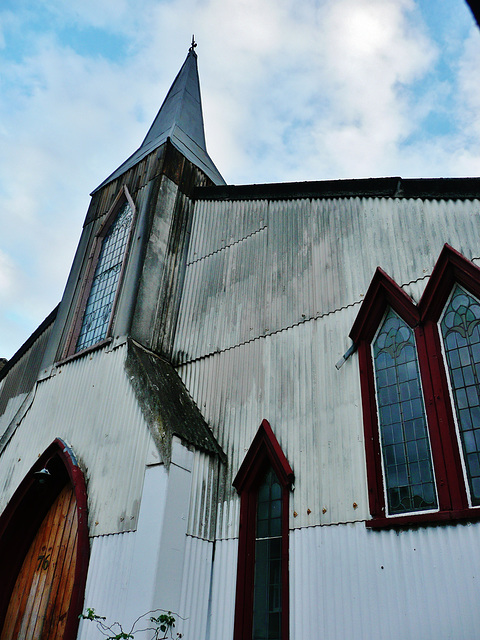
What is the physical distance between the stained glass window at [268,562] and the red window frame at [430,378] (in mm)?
1888

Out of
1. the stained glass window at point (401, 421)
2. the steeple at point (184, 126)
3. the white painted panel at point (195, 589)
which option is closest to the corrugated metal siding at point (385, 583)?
the stained glass window at point (401, 421)

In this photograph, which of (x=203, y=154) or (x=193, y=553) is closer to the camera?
(x=193, y=553)

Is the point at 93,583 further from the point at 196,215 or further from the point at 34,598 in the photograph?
the point at 196,215

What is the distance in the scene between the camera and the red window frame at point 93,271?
1291 cm

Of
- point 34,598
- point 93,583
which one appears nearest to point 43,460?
point 34,598

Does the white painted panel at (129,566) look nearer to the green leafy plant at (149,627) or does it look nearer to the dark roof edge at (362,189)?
the green leafy plant at (149,627)

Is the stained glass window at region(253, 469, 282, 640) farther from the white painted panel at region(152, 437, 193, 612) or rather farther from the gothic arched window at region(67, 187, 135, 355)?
the gothic arched window at region(67, 187, 135, 355)

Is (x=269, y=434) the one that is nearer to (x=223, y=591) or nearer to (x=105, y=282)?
(x=223, y=591)

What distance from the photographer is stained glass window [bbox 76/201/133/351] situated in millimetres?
12953

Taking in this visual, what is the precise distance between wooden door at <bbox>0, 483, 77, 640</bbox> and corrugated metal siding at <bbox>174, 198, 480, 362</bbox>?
13.3 feet

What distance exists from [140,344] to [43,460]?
316 centimetres

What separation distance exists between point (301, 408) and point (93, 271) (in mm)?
8024

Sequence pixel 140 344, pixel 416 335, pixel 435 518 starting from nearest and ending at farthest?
pixel 435 518 → pixel 416 335 → pixel 140 344

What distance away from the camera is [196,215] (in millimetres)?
14133
